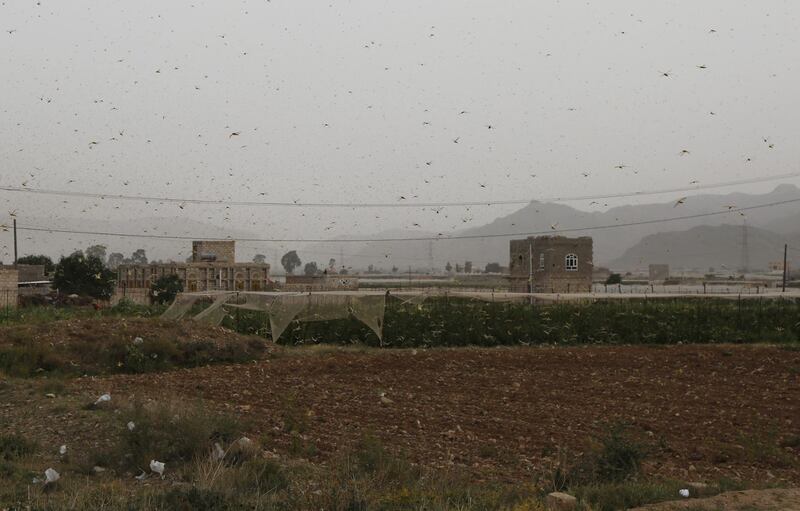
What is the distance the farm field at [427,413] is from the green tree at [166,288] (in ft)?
101

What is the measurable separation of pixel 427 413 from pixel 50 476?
18.6 feet

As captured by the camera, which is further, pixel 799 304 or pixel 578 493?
pixel 799 304

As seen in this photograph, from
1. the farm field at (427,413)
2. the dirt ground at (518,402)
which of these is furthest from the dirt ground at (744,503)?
the dirt ground at (518,402)

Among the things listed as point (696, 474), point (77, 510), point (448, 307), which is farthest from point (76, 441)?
point (448, 307)

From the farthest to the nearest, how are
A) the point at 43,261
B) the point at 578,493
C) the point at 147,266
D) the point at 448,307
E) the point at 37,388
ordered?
1. the point at 43,261
2. the point at 147,266
3. the point at 448,307
4. the point at 37,388
5. the point at 578,493

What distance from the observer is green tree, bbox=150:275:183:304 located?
161ft

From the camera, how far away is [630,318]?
83.9 ft

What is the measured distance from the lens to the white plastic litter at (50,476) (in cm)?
708

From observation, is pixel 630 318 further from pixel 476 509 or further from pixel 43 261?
pixel 43 261

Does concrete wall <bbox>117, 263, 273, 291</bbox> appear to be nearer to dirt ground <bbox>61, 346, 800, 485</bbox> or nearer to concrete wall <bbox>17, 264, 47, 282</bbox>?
concrete wall <bbox>17, 264, 47, 282</bbox>

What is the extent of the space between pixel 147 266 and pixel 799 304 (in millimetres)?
51795

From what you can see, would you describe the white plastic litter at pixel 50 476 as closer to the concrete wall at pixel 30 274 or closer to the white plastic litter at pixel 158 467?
the white plastic litter at pixel 158 467

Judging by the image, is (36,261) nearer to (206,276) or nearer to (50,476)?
(206,276)

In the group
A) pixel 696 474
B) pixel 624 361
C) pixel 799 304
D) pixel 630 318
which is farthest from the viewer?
pixel 799 304
